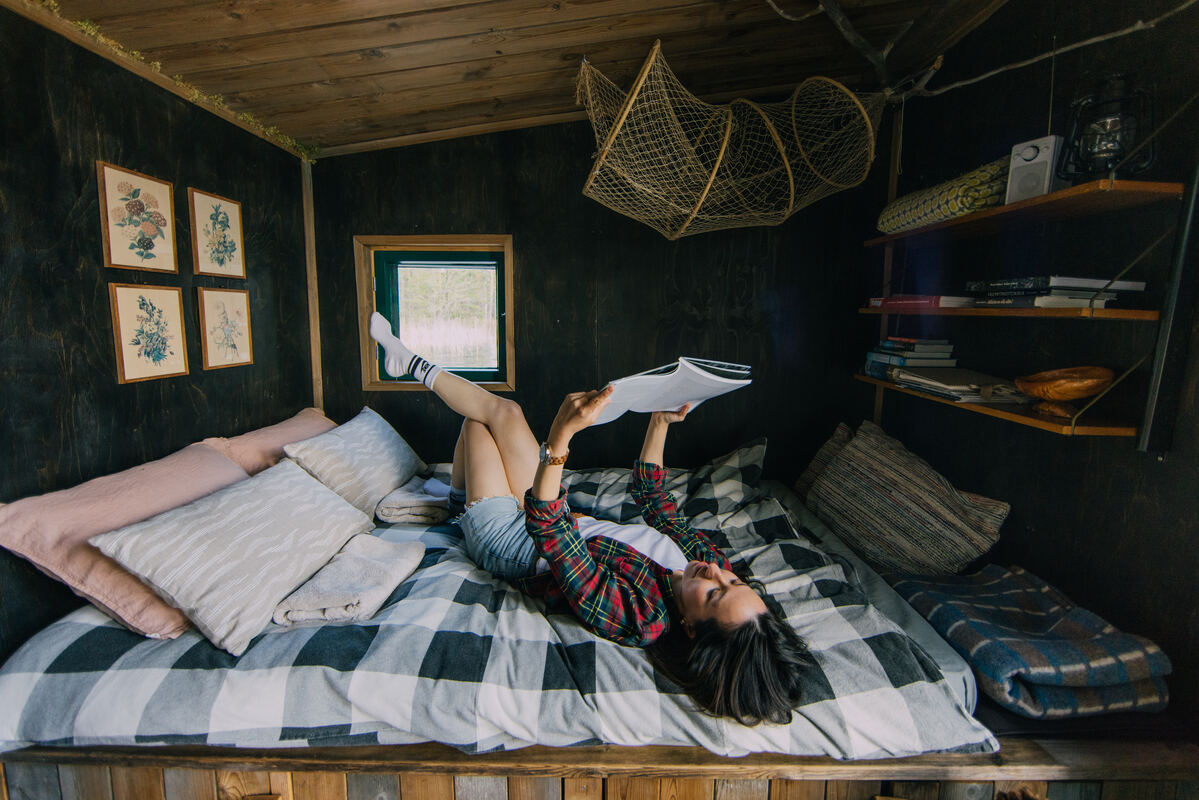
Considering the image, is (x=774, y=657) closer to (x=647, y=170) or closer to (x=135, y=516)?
(x=647, y=170)

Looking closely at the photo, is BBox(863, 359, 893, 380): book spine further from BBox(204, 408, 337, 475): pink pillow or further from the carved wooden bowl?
BBox(204, 408, 337, 475): pink pillow

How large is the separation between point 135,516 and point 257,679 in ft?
1.97

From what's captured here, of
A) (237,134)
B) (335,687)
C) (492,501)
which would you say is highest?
(237,134)

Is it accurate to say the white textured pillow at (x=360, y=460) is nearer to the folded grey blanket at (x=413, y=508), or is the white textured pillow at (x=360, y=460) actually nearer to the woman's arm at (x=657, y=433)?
the folded grey blanket at (x=413, y=508)

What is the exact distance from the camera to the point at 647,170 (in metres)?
1.85

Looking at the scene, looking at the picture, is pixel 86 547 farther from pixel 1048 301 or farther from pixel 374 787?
pixel 1048 301

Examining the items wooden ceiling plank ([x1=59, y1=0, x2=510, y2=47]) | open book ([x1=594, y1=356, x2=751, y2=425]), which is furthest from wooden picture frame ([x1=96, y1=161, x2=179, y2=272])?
open book ([x1=594, y1=356, x2=751, y2=425])

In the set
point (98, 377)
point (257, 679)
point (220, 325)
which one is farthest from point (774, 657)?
point (220, 325)

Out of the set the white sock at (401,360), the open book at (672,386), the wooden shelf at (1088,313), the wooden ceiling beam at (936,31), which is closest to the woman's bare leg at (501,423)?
the white sock at (401,360)

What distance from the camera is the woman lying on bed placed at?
116 centimetres

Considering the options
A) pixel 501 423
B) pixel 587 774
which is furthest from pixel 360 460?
pixel 587 774

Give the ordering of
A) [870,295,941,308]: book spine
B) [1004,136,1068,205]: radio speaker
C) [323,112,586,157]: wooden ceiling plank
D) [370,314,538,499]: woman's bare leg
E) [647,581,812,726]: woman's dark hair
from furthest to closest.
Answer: [323,112,586,157]: wooden ceiling plank
[370,314,538,499]: woman's bare leg
[870,295,941,308]: book spine
[1004,136,1068,205]: radio speaker
[647,581,812,726]: woman's dark hair

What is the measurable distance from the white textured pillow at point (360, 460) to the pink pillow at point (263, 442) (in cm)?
11

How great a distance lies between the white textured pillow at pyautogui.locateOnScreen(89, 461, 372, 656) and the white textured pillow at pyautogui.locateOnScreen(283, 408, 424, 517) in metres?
0.34
